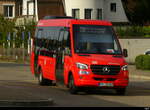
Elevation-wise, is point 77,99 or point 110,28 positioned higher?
point 110,28

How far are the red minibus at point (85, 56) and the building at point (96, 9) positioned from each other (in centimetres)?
4924

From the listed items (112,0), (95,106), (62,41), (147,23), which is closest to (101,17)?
(112,0)

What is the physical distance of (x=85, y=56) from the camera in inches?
875

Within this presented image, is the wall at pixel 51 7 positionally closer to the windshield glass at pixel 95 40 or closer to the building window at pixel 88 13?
the building window at pixel 88 13

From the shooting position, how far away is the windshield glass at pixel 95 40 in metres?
Result: 22.8

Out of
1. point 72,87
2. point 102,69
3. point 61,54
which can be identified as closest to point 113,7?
point 61,54

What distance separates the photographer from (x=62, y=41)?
23.8m

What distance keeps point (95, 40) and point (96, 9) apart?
52.3 metres

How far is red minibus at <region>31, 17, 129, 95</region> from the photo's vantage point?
861 inches

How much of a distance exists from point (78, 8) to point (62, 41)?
2041 inches

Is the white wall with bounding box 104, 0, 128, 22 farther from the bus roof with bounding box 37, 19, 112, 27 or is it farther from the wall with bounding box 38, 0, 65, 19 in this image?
the bus roof with bounding box 37, 19, 112, 27

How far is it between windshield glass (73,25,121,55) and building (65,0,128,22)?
51.6 m

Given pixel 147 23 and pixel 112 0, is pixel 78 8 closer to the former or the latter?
pixel 112 0

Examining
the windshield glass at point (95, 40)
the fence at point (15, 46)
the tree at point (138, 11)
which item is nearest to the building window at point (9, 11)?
the fence at point (15, 46)
